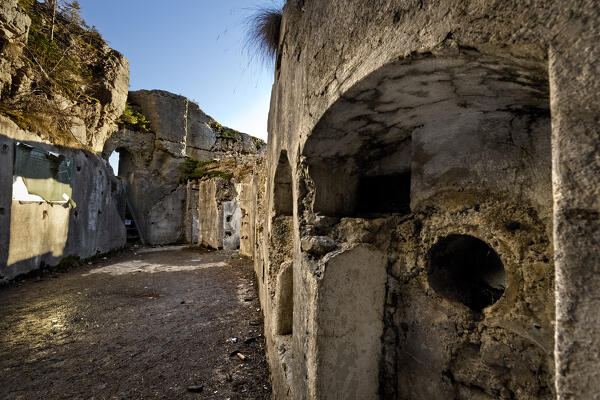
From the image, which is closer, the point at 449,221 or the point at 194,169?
the point at 449,221

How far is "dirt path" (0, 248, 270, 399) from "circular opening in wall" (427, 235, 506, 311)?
5.47 ft

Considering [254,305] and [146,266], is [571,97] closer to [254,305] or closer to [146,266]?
[254,305]

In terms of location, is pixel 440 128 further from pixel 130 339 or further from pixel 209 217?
pixel 209 217

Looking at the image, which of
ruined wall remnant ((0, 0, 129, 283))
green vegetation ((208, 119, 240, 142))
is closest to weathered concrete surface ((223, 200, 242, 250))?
ruined wall remnant ((0, 0, 129, 283))

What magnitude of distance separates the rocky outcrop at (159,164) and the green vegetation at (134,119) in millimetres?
132

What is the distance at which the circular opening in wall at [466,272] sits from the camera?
5.24ft

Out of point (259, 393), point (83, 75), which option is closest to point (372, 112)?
point (259, 393)

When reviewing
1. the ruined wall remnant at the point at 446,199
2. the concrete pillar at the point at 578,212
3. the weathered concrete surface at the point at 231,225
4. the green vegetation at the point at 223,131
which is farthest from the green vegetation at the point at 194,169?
the concrete pillar at the point at 578,212

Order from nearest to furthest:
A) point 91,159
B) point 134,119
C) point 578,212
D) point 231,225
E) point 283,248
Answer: point 578,212
point 283,248
point 91,159
point 231,225
point 134,119

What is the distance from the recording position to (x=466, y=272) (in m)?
1.78

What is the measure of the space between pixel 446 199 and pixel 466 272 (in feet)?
1.95

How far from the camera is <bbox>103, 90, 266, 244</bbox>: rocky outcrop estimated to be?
11.1 meters

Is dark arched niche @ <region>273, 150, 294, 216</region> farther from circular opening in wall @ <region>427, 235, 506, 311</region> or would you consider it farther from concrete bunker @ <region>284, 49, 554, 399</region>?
circular opening in wall @ <region>427, 235, 506, 311</region>

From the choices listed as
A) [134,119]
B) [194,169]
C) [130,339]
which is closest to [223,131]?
[194,169]
